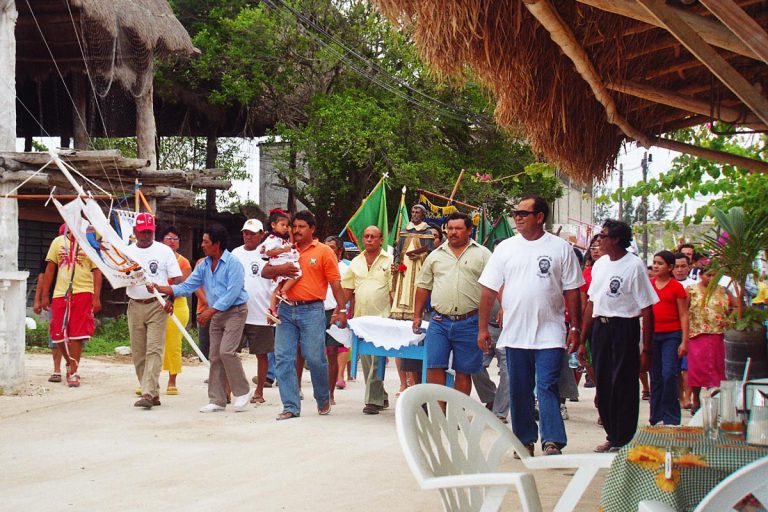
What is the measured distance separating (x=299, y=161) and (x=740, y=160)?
17063 millimetres

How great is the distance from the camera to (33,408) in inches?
406

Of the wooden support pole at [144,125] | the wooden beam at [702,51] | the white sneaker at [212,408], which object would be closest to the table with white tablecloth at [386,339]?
the white sneaker at [212,408]

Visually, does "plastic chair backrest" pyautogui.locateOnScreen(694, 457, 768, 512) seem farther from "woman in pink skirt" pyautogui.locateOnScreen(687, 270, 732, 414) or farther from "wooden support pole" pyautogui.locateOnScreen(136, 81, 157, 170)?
"wooden support pole" pyautogui.locateOnScreen(136, 81, 157, 170)

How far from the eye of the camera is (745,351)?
26.8ft

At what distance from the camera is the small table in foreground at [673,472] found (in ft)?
10.2

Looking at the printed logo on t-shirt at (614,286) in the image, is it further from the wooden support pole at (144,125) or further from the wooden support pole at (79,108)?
the wooden support pole at (79,108)

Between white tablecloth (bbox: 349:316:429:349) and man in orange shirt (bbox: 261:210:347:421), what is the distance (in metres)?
0.19

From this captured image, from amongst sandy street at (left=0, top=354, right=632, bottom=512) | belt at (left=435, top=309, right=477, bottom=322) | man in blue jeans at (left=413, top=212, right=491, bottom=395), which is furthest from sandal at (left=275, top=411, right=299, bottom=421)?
belt at (left=435, top=309, right=477, bottom=322)

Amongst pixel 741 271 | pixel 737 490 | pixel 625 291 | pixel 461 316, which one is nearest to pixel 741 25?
pixel 737 490

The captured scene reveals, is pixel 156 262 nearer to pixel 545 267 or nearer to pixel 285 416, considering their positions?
pixel 285 416

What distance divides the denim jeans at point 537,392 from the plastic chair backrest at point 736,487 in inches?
169

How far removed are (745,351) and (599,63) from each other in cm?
314

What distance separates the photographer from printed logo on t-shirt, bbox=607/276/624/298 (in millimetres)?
8070

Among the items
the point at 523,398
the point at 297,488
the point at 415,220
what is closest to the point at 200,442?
the point at 297,488
